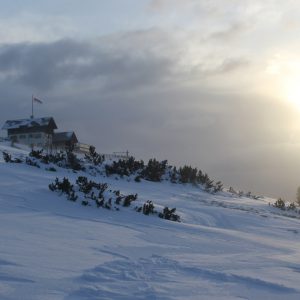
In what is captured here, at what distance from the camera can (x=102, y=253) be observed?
668cm

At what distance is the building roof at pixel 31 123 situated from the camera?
6256cm

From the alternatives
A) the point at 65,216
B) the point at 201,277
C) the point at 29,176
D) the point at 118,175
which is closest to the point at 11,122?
the point at 118,175

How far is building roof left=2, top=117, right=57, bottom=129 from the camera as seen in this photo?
62562mm

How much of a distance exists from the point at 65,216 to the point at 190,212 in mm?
4795

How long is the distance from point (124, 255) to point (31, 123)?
192 feet

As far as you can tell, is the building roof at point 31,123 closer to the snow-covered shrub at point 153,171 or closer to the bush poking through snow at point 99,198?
the snow-covered shrub at point 153,171

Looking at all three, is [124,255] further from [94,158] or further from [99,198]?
[94,158]

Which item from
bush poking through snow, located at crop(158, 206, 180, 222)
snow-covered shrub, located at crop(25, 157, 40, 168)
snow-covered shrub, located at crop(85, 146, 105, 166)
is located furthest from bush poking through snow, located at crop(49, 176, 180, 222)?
snow-covered shrub, located at crop(85, 146, 105, 166)

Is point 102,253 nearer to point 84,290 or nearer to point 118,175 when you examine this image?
point 84,290

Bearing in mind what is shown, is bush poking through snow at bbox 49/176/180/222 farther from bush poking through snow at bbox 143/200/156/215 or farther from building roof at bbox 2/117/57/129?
building roof at bbox 2/117/57/129

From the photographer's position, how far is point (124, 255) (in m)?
6.66

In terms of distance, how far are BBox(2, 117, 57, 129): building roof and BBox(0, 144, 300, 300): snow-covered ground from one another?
50.6m

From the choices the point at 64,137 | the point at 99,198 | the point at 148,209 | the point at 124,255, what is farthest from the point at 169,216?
the point at 64,137

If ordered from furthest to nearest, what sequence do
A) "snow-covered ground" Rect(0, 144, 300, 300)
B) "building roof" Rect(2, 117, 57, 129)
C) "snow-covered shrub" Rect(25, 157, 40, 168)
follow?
"building roof" Rect(2, 117, 57, 129) → "snow-covered shrub" Rect(25, 157, 40, 168) → "snow-covered ground" Rect(0, 144, 300, 300)
